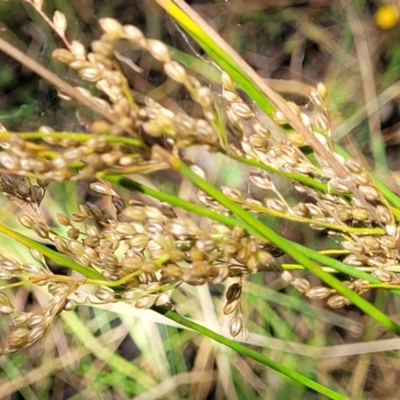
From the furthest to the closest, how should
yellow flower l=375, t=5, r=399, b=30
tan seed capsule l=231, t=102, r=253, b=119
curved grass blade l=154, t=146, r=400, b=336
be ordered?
yellow flower l=375, t=5, r=399, b=30, tan seed capsule l=231, t=102, r=253, b=119, curved grass blade l=154, t=146, r=400, b=336

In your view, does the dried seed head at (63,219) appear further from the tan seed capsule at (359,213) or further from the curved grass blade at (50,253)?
the tan seed capsule at (359,213)

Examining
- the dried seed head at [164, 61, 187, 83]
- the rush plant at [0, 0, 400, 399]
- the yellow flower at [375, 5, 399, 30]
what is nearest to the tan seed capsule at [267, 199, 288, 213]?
the rush plant at [0, 0, 400, 399]

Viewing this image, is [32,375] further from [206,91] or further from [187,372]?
[206,91]

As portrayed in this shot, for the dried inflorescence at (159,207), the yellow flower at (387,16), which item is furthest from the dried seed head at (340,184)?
the yellow flower at (387,16)

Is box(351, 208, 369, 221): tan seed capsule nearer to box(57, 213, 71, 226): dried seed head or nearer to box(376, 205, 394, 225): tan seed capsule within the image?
box(376, 205, 394, 225): tan seed capsule

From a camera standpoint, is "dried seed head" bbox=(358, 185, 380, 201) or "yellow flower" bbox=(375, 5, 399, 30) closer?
"dried seed head" bbox=(358, 185, 380, 201)

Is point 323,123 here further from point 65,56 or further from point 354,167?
point 65,56

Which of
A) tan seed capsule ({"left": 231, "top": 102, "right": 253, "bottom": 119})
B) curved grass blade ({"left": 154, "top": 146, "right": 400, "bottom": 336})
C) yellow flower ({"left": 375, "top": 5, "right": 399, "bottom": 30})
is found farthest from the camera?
yellow flower ({"left": 375, "top": 5, "right": 399, "bottom": 30})

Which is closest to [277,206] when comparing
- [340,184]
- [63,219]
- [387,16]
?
[340,184]
